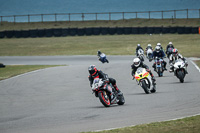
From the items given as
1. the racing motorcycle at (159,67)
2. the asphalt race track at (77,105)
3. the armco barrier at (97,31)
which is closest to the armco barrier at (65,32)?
the armco barrier at (97,31)

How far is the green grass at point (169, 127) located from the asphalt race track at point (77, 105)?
20.9 inches

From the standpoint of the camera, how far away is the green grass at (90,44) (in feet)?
147

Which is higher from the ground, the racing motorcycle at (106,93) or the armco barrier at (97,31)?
the armco barrier at (97,31)

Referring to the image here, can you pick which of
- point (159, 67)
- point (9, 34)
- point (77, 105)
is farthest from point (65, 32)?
point (77, 105)

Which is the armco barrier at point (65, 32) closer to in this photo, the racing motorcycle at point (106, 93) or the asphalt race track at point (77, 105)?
the asphalt race track at point (77, 105)

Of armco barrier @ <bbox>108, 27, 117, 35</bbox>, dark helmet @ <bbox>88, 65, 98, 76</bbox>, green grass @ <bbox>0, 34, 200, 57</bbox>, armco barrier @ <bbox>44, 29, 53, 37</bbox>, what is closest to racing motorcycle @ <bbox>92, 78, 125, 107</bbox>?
dark helmet @ <bbox>88, 65, 98, 76</bbox>

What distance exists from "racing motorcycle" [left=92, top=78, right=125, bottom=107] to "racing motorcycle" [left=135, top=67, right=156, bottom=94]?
2456 mm

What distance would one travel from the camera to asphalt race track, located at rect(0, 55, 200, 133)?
9.22 m

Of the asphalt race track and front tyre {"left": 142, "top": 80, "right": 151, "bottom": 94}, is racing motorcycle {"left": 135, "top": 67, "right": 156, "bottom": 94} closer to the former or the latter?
front tyre {"left": 142, "top": 80, "right": 151, "bottom": 94}

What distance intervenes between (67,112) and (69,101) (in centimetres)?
265

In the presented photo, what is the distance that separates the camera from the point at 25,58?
38500 mm

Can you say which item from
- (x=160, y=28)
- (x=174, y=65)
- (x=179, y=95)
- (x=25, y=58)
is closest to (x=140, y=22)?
(x=160, y=28)

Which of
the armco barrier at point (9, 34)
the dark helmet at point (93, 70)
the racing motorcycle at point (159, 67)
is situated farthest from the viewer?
the armco barrier at point (9, 34)

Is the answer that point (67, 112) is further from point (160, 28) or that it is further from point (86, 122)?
point (160, 28)
